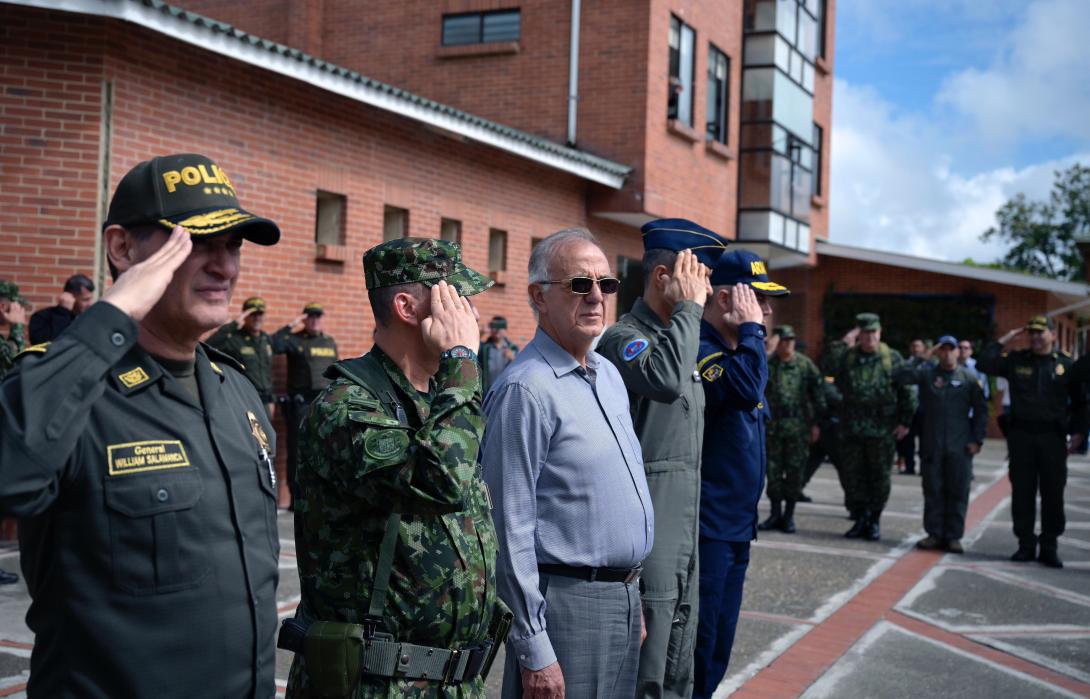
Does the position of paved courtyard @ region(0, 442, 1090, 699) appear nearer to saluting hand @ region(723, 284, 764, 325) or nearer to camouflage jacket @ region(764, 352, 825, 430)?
camouflage jacket @ region(764, 352, 825, 430)

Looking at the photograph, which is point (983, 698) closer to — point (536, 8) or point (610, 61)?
point (610, 61)

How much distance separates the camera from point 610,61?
16750mm

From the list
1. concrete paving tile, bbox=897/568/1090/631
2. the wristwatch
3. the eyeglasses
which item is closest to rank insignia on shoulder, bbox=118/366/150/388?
the wristwatch

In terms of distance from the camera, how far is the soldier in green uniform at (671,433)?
363 cm

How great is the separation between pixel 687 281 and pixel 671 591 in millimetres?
1147

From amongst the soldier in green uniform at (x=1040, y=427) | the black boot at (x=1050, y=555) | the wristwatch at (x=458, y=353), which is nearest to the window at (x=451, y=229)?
the soldier in green uniform at (x=1040, y=427)

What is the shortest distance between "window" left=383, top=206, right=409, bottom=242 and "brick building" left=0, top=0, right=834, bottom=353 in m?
0.03

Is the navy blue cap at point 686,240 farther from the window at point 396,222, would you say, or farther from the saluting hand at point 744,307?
the window at point 396,222

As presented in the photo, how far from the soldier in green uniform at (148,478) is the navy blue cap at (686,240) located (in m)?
2.13

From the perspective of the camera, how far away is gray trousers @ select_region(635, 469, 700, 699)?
356 centimetres

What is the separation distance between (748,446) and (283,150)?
25.3 ft

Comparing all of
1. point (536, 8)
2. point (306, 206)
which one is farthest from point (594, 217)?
point (306, 206)

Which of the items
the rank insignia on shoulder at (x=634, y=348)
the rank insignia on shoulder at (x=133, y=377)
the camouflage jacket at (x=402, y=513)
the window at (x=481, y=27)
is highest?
the window at (x=481, y=27)

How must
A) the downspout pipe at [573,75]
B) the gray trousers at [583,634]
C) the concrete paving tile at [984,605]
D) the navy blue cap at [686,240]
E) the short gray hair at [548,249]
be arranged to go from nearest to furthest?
the gray trousers at [583,634] < the short gray hair at [548,249] < the navy blue cap at [686,240] < the concrete paving tile at [984,605] < the downspout pipe at [573,75]
